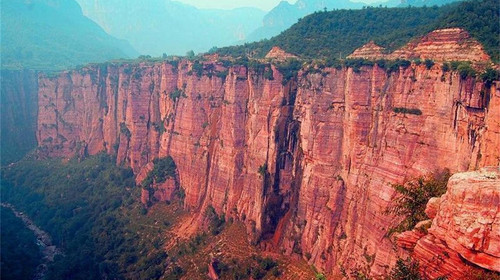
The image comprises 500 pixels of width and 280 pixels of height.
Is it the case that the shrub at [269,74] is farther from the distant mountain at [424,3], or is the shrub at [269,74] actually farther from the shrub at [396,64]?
the distant mountain at [424,3]

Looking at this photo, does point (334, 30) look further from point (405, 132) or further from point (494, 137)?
point (494, 137)

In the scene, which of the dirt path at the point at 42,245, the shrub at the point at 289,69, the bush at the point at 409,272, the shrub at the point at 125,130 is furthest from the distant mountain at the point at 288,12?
the bush at the point at 409,272

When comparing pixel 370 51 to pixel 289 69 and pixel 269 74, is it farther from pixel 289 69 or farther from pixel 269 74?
pixel 269 74

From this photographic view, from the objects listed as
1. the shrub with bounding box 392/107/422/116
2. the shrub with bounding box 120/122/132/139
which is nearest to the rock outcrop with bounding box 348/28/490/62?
the shrub with bounding box 392/107/422/116

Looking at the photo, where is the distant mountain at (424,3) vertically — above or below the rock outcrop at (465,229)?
above

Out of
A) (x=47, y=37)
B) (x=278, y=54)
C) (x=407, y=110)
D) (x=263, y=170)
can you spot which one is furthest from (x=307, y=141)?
(x=47, y=37)
